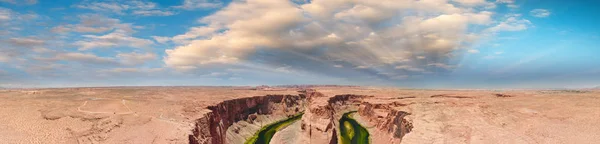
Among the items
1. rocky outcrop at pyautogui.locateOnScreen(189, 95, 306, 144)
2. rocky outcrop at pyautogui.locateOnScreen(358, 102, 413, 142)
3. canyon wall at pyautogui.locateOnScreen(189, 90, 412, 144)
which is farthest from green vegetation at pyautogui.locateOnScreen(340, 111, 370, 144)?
rocky outcrop at pyautogui.locateOnScreen(189, 95, 306, 144)

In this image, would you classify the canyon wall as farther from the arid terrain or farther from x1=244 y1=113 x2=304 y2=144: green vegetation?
x1=244 y1=113 x2=304 y2=144: green vegetation

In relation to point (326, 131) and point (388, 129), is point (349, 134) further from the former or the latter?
point (326, 131)

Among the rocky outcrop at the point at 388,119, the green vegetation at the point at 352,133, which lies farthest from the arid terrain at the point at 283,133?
the green vegetation at the point at 352,133

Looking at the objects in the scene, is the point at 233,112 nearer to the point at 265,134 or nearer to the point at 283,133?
the point at 265,134

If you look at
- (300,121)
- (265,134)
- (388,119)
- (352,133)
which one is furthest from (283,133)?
(388,119)

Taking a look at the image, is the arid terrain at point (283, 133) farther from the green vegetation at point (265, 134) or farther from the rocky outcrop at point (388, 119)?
the green vegetation at point (265, 134)
